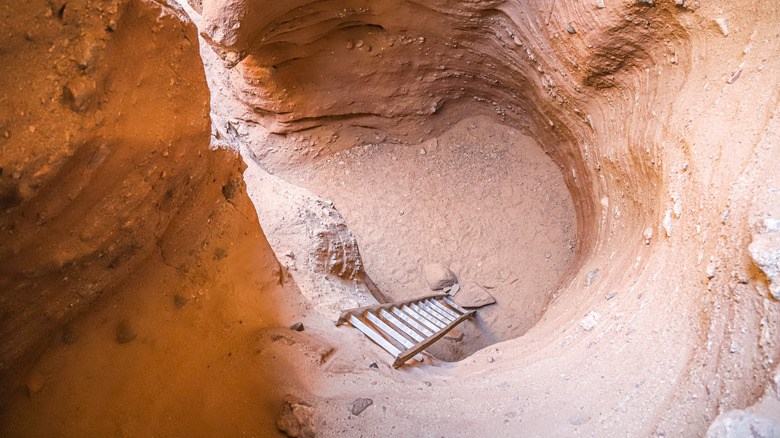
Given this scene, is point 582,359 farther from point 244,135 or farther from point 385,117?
point 244,135

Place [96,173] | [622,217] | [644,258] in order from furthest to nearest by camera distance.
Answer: [622,217] < [644,258] < [96,173]

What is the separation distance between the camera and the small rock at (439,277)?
4715 mm

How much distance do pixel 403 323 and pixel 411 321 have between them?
162mm

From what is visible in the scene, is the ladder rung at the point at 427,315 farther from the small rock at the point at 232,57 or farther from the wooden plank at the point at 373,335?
the small rock at the point at 232,57

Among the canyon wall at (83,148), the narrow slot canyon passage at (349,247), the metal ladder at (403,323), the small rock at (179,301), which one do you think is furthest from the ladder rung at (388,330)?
the canyon wall at (83,148)

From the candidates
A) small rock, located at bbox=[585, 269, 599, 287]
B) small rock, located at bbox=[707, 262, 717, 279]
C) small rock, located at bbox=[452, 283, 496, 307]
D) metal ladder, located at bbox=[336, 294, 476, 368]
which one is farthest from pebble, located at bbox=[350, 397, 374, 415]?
small rock, located at bbox=[452, 283, 496, 307]

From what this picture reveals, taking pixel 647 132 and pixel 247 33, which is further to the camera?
pixel 247 33

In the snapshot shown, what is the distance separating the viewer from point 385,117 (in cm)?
556

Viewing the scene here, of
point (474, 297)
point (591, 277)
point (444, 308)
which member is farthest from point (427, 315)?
point (591, 277)

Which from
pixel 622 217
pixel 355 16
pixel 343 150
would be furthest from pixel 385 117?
pixel 622 217

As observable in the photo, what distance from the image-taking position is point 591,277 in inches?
127

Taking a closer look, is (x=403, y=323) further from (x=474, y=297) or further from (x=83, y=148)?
(x=83, y=148)

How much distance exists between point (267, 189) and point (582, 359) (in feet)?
8.93

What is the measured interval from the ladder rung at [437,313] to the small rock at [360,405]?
157 cm
